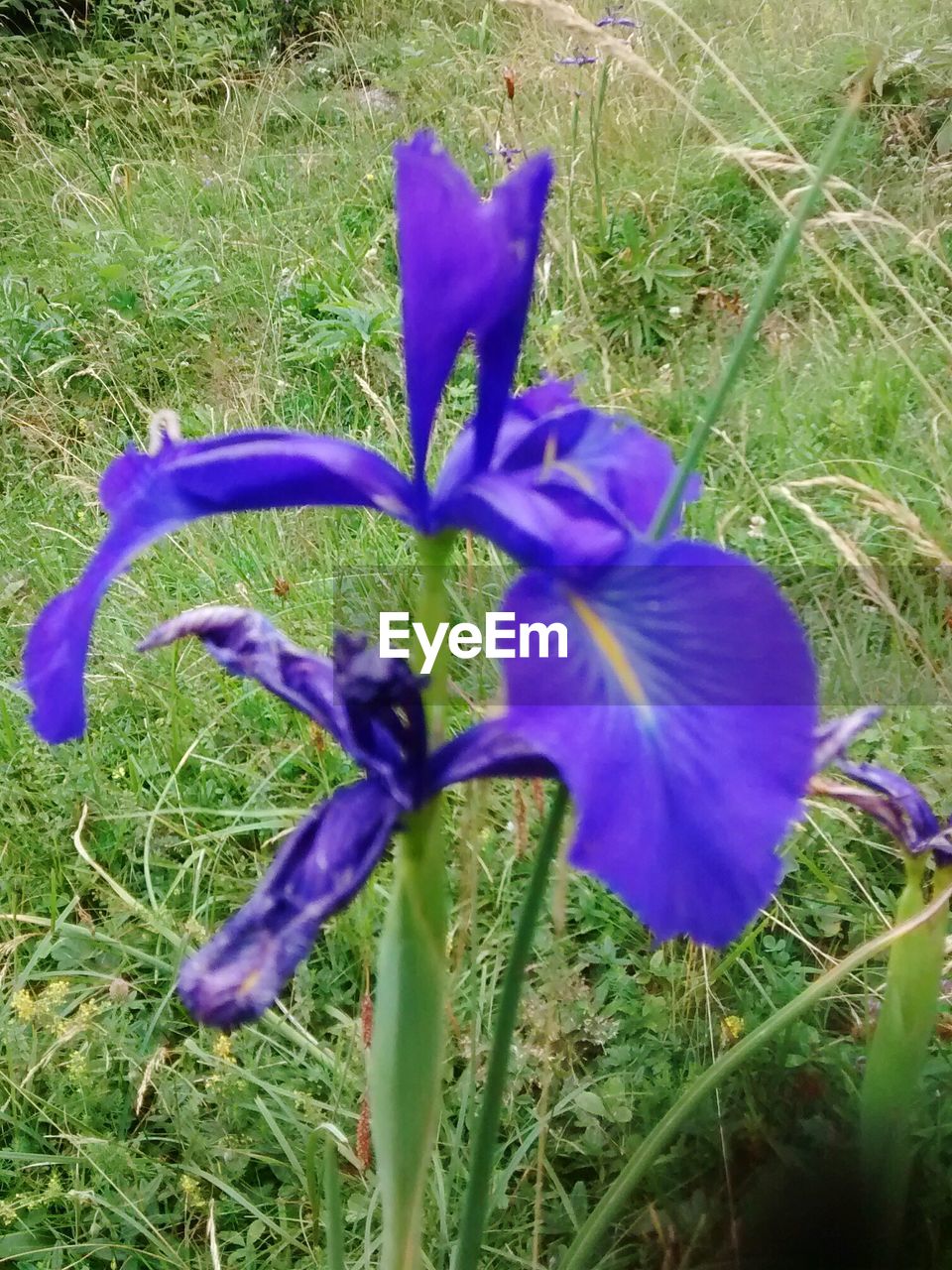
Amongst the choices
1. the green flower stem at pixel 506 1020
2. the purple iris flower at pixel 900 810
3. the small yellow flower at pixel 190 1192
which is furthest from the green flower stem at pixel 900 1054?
the small yellow flower at pixel 190 1192

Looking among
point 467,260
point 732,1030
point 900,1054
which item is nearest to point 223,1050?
point 732,1030

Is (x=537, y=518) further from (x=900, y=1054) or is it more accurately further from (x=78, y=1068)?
(x=78, y=1068)

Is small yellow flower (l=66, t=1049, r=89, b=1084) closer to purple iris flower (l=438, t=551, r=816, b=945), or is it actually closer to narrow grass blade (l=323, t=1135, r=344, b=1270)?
narrow grass blade (l=323, t=1135, r=344, b=1270)

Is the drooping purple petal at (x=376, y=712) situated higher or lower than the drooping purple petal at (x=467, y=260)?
lower

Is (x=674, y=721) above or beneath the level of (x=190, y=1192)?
above

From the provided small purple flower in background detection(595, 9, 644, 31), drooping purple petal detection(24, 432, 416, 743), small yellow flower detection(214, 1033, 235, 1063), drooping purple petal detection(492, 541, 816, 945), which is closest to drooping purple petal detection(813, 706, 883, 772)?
drooping purple petal detection(492, 541, 816, 945)

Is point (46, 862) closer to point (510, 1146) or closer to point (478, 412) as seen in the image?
point (510, 1146)

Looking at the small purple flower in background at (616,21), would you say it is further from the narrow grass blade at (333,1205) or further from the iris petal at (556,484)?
the narrow grass blade at (333,1205)
